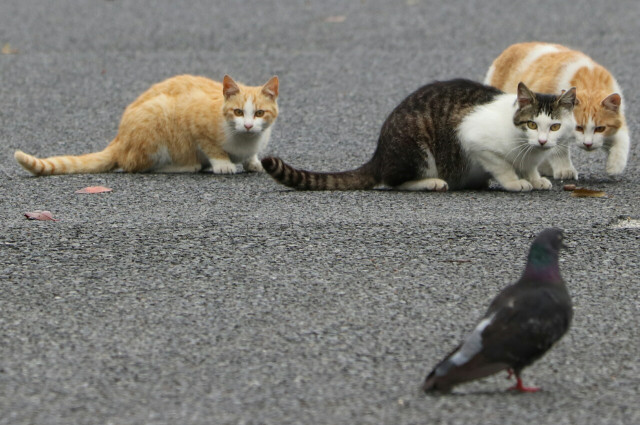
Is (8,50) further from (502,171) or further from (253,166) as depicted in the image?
(502,171)

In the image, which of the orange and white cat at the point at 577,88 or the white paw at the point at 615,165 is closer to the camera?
the orange and white cat at the point at 577,88

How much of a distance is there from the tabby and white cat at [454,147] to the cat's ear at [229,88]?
89 centimetres

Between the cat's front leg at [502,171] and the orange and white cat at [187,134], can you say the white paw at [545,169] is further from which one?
the orange and white cat at [187,134]

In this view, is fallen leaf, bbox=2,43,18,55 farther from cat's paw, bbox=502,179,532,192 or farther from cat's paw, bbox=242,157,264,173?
cat's paw, bbox=502,179,532,192

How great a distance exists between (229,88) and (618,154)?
2.38m

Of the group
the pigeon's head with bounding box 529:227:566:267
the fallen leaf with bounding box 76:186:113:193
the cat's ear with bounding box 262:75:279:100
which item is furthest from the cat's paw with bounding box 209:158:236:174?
the pigeon's head with bounding box 529:227:566:267

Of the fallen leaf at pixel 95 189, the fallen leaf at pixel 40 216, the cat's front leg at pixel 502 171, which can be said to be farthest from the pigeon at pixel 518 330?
the fallen leaf at pixel 95 189

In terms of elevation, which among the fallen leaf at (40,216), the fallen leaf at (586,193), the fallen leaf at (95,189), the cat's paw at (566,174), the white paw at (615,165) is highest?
the white paw at (615,165)

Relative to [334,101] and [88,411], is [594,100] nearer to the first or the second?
[334,101]

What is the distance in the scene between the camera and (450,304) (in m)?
3.82

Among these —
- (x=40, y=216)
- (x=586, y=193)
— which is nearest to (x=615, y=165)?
(x=586, y=193)

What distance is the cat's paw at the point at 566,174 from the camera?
6047 millimetres

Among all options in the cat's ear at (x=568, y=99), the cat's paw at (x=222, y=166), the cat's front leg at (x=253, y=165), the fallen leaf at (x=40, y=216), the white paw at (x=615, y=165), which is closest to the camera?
the fallen leaf at (x=40, y=216)

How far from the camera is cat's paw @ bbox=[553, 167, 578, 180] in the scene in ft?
19.8
